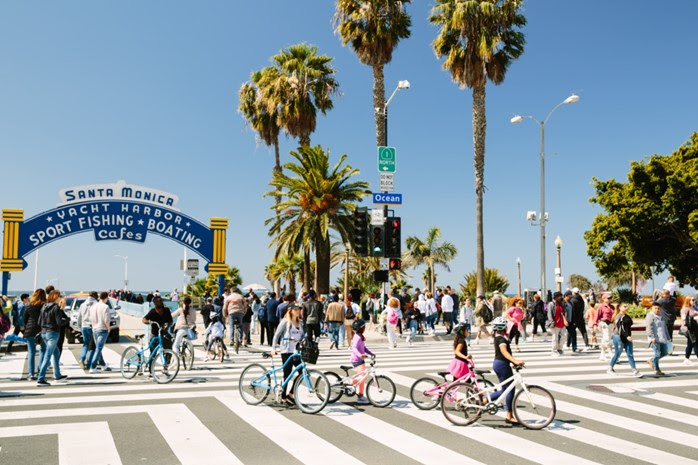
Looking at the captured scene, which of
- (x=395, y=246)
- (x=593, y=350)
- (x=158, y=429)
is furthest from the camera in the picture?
(x=395, y=246)

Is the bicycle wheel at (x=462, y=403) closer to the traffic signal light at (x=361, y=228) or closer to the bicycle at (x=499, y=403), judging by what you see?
the bicycle at (x=499, y=403)

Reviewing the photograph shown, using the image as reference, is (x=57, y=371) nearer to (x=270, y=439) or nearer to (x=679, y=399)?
(x=270, y=439)

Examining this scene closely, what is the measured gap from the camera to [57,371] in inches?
482

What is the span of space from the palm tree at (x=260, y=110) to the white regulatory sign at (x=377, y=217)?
18628mm

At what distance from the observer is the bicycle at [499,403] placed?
8.27m

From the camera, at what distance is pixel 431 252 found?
69.1 metres

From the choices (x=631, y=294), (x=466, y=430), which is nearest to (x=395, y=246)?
(x=466, y=430)

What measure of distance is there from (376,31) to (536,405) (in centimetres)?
2630

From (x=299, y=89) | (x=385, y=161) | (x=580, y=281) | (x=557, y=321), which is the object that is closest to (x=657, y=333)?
(x=557, y=321)

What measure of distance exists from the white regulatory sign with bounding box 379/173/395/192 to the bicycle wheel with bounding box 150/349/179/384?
40.0 feet

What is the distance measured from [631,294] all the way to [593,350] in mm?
22379

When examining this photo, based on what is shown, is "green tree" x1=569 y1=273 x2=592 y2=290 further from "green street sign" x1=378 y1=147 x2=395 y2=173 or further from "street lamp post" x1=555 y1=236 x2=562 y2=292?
"green street sign" x1=378 y1=147 x2=395 y2=173

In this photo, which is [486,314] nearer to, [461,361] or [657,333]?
[657,333]

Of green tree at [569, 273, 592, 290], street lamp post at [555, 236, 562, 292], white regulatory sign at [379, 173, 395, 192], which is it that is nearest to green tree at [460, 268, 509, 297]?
street lamp post at [555, 236, 562, 292]
